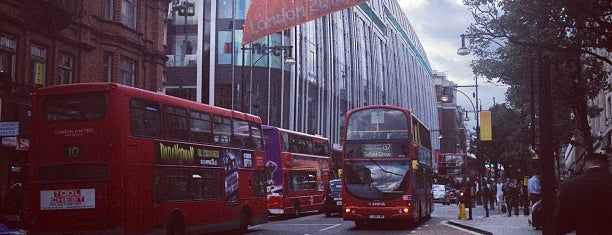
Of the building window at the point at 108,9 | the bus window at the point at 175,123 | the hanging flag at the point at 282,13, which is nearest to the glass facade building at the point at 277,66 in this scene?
the building window at the point at 108,9

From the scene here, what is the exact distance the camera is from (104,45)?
2862 centimetres

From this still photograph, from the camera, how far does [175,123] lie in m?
17.1

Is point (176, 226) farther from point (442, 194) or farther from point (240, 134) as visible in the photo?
point (442, 194)

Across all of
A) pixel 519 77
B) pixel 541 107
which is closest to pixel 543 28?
pixel 541 107

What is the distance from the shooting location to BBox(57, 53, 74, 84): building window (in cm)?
2589

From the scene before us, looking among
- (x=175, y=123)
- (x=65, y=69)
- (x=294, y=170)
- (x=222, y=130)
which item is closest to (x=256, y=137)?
(x=222, y=130)

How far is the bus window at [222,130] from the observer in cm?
1931

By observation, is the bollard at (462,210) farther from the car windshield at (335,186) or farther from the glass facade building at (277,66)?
the glass facade building at (277,66)

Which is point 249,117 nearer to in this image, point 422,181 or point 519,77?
point 422,181

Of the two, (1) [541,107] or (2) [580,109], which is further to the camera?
(2) [580,109]

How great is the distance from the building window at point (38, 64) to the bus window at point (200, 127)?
8856 mm

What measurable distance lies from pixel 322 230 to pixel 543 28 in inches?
402

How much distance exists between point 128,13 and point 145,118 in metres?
16.6

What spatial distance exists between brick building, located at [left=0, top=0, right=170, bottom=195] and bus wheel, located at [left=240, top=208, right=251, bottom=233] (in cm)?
740
